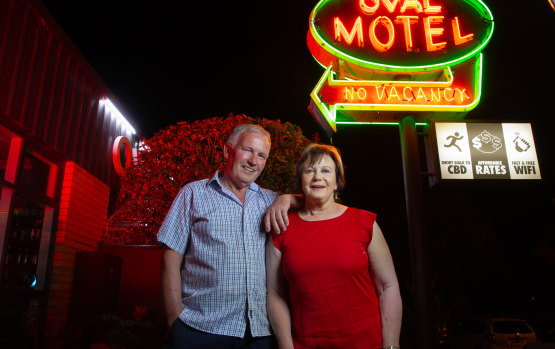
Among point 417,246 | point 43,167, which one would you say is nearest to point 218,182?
point 417,246

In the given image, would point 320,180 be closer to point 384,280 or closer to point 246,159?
point 246,159

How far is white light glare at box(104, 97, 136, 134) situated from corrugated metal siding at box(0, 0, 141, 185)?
0.26 m

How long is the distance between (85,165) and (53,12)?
322 cm

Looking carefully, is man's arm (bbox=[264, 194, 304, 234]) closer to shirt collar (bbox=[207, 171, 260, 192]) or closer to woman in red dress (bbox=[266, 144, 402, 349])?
woman in red dress (bbox=[266, 144, 402, 349])

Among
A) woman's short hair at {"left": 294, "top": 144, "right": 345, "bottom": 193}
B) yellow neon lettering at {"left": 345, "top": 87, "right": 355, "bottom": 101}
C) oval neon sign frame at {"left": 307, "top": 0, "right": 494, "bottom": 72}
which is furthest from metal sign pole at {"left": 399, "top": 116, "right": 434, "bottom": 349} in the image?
woman's short hair at {"left": 294, "top": 144, "right": 345, "bottom": 193}

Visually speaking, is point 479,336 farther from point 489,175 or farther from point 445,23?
point 445,23

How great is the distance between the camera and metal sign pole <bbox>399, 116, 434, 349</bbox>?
5.41m

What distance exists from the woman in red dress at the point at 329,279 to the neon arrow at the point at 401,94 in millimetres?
4648

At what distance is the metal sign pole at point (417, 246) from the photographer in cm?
541

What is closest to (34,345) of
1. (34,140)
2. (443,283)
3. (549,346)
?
Result: (34,140)

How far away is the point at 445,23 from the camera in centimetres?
761

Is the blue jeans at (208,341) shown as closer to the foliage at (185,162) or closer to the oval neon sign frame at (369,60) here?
the foliage at (185,162)

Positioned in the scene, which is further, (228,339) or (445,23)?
(445,23)

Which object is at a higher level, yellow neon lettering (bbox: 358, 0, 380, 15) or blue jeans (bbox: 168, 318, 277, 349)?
yellow neon lettering (bbox: 358, 0, 380, 15)
